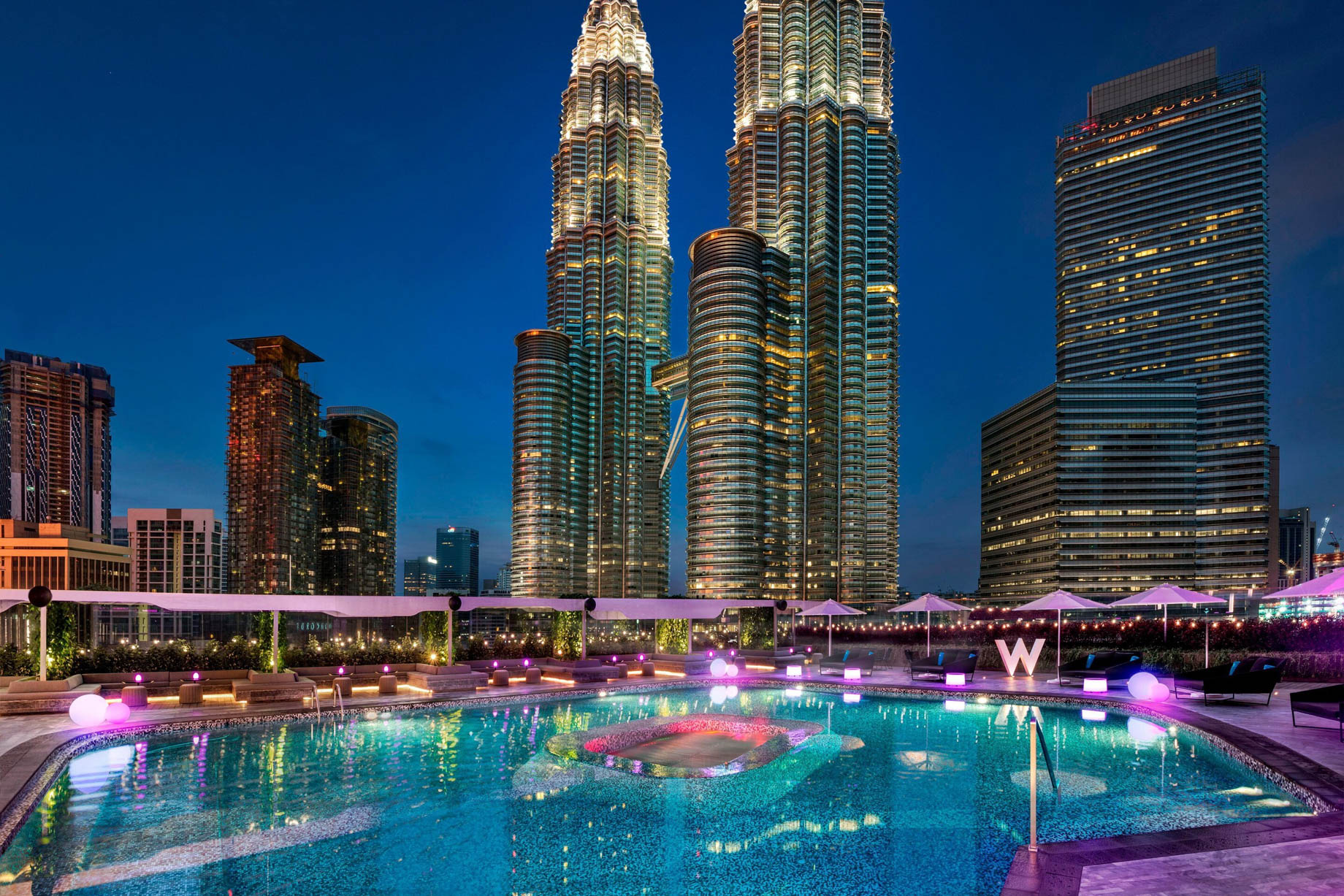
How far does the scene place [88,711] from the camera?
1321 centimetres

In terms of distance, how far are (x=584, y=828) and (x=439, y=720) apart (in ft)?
26.5

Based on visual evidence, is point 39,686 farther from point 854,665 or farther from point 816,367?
point 816,367

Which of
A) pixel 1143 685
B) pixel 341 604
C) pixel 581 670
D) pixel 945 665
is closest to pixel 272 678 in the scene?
pixel 341 604

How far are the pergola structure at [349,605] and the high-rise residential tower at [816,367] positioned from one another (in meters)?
84.0

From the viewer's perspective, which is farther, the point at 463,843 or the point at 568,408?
the point at 568,408

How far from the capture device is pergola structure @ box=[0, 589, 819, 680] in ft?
51.9

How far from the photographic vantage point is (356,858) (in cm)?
713

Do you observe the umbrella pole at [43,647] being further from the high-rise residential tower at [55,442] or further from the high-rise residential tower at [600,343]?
the high-rise residential tower at [55,442]

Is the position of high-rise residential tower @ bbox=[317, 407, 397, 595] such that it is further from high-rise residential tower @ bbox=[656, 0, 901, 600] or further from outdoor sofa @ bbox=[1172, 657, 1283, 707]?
outdoor sofa @ bbox=[1172, 657, 1283, 707]

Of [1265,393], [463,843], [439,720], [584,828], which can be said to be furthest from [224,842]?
[1265,393]

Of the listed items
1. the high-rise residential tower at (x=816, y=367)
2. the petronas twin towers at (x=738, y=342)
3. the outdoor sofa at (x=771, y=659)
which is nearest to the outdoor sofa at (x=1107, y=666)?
the outdoor sofa at (x=771, y=659)

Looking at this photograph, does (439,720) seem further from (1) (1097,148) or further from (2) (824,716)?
(1) (1097,148)

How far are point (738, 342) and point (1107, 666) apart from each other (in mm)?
88089

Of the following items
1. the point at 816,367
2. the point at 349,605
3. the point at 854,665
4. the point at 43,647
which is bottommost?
the point at 854,665
